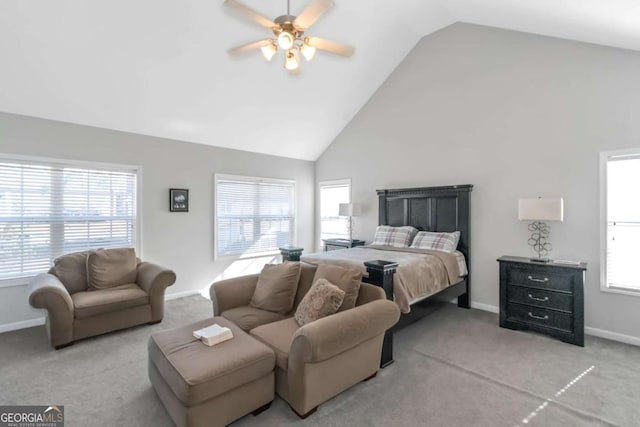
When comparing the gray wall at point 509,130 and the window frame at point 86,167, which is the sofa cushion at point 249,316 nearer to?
the window frame at point 86,167

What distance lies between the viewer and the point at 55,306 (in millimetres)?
3047

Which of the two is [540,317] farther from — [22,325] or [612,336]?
[22,325]

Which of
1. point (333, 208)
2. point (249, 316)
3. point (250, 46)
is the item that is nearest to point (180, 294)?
point (249, 316)

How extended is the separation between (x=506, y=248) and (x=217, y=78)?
4.57 m

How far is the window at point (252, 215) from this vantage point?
5459mm

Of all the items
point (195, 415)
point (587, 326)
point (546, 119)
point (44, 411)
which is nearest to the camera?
point (195, 415)

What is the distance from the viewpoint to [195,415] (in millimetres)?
1803

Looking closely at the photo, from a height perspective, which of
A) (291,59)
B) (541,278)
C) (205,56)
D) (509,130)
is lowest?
(541,278)

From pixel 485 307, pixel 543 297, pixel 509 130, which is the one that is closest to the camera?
pixel 543 297

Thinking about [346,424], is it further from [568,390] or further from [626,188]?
[626,188]

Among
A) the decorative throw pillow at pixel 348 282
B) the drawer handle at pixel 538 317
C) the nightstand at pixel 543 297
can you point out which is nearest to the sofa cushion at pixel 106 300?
the decorative throw pillow at pixel 348 282

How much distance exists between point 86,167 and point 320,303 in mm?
3808

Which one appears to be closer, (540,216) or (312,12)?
(312,12)

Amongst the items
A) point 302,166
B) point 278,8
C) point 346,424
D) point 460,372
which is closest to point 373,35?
point 278,8
